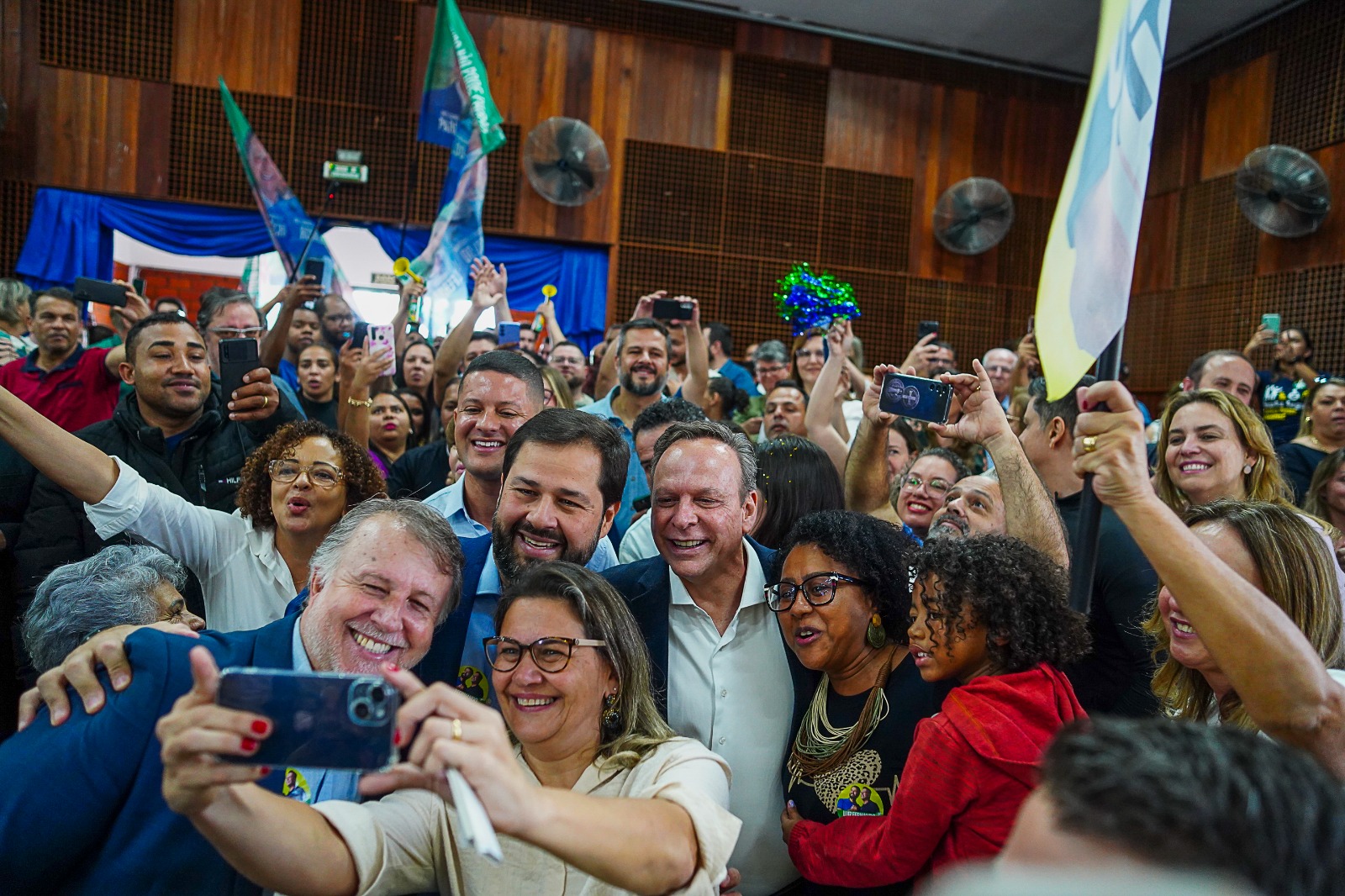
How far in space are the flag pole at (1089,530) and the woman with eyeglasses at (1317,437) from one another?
3.31 meters

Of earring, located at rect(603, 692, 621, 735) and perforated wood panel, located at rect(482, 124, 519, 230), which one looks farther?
perforated wood panel, located at rect(482, 124, 519, 230)

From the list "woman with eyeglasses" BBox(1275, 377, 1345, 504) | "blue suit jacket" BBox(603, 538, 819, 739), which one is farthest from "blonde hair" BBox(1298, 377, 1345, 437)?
"blue suit jacket" BBox(603, 538, 819, 739)

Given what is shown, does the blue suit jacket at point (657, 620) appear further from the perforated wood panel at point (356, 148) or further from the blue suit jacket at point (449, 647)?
the perforated wood panel at point (356, 148)

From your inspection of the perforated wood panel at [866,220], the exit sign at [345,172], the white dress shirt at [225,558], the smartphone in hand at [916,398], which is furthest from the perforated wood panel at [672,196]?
the white dress shirt at [225,558]

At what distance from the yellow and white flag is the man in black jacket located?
8.22 ft

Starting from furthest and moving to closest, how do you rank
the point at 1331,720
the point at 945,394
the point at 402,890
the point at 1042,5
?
the point at 1042,5, the point at 945,394, the point at 402,890, the point at 1331,720

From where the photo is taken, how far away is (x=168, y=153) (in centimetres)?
908

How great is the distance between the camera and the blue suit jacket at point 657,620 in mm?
2139

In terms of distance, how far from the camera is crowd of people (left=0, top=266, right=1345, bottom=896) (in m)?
1.14

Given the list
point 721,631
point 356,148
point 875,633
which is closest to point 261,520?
point 721,631

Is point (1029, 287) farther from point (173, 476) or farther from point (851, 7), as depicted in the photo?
point (173, 476)

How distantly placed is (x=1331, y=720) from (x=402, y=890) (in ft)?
4.36

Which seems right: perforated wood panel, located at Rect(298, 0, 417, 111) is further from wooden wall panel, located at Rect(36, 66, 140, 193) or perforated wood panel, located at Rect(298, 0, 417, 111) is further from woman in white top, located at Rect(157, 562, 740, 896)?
woman in white top, located at Rect(157, 562, 740, 896)

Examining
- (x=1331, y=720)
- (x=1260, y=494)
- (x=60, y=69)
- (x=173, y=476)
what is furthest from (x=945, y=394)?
(x=60, y=69)
